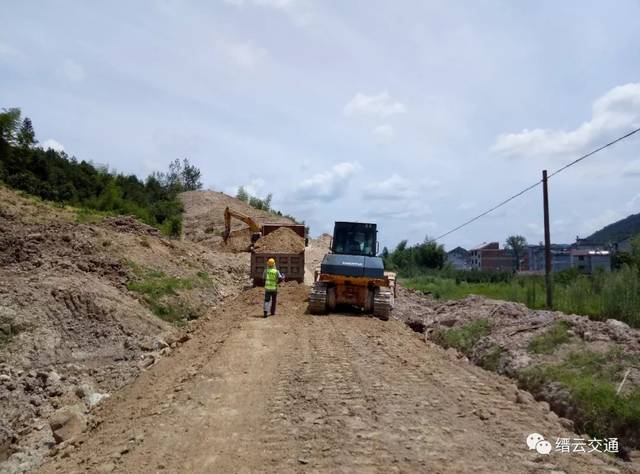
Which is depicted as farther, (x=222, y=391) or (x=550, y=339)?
(x=550, y=339)

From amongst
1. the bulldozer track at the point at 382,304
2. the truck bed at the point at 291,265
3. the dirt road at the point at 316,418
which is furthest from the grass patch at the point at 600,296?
the truck bed at the point at 291,265

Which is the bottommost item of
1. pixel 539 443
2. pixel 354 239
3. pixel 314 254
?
pixel 539 443

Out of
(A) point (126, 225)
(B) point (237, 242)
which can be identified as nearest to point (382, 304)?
(A) point (126, 225)

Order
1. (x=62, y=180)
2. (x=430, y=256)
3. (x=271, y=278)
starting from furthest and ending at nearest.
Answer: (x=430, y=256) < (x=62, y=180) < (x=271, y=278)

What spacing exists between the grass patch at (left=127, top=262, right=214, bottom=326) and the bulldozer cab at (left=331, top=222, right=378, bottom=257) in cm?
487

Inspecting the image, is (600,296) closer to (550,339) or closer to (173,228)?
(550,339)

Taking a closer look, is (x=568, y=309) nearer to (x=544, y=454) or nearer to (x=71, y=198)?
(x=544, y=454)

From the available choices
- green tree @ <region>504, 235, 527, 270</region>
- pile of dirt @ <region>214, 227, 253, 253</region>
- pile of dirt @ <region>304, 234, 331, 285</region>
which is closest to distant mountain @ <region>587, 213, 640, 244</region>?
green tree @ <region>504, 235, 527, 270</region>

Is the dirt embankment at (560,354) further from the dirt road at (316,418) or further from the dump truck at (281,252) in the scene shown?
the dump truck at (281,252)

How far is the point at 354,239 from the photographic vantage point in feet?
58.0

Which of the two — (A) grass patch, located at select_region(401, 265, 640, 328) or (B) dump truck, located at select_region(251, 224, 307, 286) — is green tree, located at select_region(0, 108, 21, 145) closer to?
(B) dump truck, located at select_region(251, 224, 307, 286)

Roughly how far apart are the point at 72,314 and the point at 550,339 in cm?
1000

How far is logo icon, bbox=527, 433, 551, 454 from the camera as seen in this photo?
584cm

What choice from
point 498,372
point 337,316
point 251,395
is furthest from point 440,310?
point 251,395
